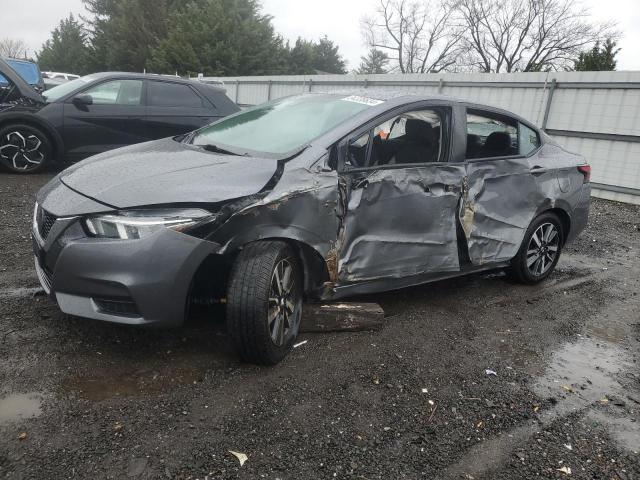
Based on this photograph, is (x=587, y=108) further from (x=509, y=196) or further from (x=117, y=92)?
(x=117, y=92)

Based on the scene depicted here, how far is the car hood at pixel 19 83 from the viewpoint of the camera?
698cm

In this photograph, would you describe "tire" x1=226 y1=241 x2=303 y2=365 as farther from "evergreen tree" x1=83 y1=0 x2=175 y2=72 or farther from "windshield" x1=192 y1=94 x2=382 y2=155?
"evergreen tree" x1=83 y1=0 x2=175 y2=72

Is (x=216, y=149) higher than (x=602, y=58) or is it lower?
lower

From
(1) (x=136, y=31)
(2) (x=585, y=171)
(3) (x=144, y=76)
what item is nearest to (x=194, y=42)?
(1) (x=136, y=31)

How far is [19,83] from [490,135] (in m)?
6.40

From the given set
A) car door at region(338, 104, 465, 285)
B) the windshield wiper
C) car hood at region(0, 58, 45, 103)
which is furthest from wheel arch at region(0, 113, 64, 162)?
car door at region(338, 104, 465, 285)

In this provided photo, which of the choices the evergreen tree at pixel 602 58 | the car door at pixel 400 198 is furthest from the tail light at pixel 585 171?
the evergreen tree at pixel 602 58

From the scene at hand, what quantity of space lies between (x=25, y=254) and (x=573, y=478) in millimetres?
4325

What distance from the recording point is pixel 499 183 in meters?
4.04

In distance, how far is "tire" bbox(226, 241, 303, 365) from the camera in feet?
8.82

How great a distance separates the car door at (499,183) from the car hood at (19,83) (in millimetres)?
6067

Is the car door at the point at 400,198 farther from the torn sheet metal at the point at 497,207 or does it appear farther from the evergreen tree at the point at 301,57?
the evergreen tree at the point at 301,57

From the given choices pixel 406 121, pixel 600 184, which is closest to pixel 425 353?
pixel 406 121

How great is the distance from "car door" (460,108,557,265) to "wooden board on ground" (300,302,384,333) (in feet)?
3.25
